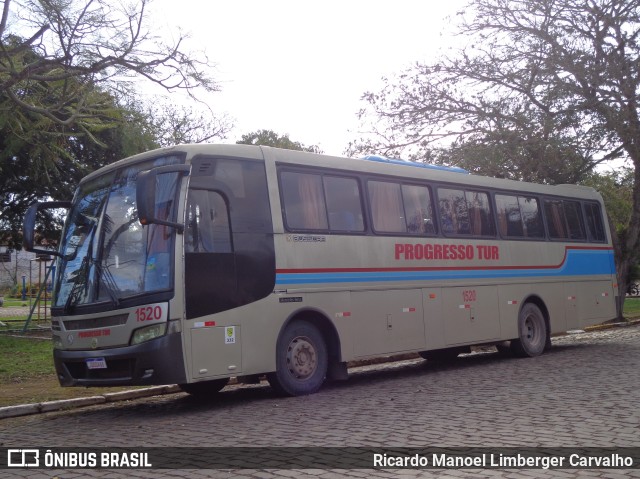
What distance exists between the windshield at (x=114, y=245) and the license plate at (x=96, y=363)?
749 mm

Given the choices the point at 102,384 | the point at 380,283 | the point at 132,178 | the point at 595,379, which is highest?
the point at 132,178

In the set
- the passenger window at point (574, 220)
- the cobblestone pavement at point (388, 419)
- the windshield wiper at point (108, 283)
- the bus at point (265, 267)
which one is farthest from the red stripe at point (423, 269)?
the windshield wiper at point (108, 283)

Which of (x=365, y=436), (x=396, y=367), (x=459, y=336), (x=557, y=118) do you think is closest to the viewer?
(x=365, y=436)

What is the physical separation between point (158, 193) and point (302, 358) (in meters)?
3.22

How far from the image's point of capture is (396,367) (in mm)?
16016

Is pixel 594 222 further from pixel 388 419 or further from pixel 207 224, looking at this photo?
pixel 388 419

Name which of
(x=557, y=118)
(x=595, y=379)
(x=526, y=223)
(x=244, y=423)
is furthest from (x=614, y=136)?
(x=244, y=423)

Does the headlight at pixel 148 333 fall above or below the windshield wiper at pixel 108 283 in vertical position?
below

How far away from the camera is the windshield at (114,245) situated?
979 cm

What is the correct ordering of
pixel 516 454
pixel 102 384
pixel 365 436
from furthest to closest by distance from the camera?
Result: pixel 102 384 < pixel 365 436 < pixel 516 454

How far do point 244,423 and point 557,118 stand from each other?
18721 millimetres

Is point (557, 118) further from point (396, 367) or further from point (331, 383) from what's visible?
point (331, 383)

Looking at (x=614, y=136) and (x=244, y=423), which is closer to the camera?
(x=244, y=423)

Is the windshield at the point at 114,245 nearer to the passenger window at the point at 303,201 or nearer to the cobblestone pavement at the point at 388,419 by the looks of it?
the cobblestone pavement at the point at 388,419
